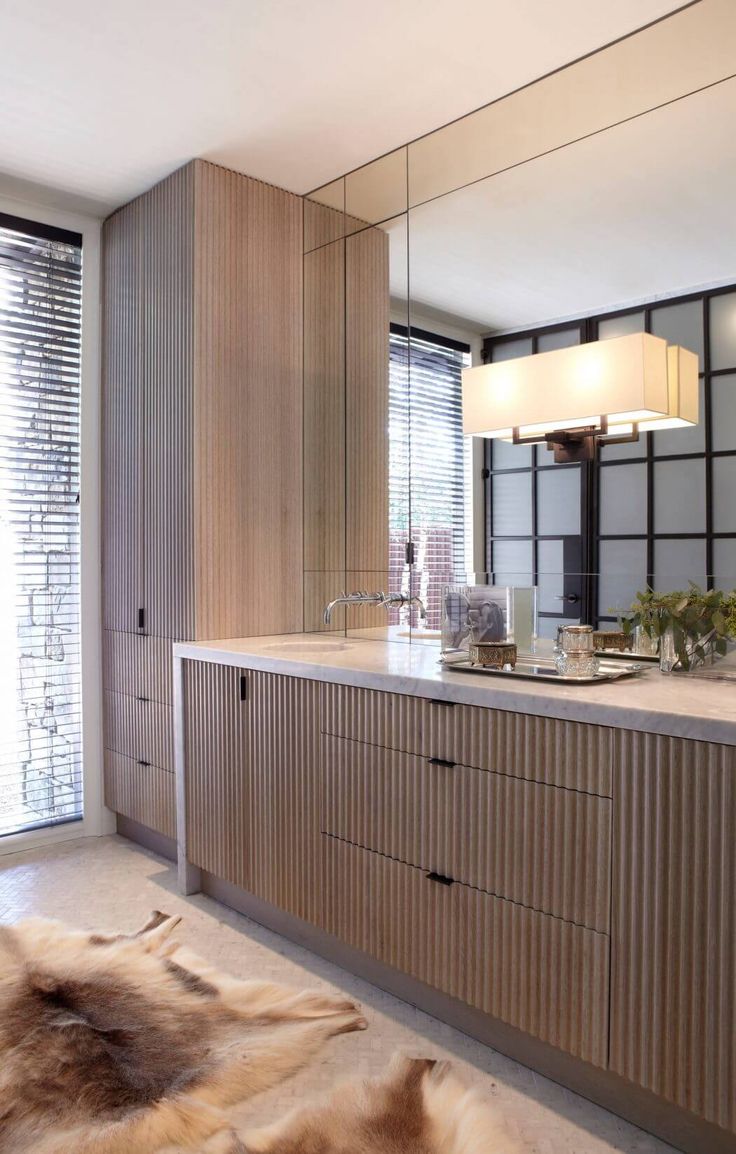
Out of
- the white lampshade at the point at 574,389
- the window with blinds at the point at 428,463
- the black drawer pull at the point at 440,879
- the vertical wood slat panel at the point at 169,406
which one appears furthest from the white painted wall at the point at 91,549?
the black drawer pull at the point at 440,879

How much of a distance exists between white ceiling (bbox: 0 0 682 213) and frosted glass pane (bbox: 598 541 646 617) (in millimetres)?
1311

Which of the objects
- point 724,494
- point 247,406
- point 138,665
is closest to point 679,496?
point 724,494

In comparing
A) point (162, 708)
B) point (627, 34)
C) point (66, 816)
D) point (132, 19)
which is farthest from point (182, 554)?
point (627, 34)

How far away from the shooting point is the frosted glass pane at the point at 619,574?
2008 millimetres

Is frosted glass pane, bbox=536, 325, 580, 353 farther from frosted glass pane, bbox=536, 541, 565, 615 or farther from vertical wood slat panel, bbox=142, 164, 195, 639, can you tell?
vertical wood slat panel, bbox=142, 164, 195, 639

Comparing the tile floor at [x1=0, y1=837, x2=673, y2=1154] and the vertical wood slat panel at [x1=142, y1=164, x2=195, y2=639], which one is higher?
the vertical wood slat panel at [x1=142, y1=164, x2=195, y2=639]

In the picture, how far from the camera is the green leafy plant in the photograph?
1845 mm

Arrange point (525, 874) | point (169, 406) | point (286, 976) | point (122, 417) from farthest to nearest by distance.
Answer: point (122, 417), point (169, 406), point (286, 976), point (525, 874)

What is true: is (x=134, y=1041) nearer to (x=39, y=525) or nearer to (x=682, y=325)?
(x=39, y=525)

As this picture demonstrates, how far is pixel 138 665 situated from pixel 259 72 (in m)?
1.99

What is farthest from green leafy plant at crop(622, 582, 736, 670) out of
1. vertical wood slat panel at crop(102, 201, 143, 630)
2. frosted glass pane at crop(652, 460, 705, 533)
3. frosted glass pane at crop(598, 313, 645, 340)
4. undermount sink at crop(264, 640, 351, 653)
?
vertical wood slat panel at crop(102, 201, 143, 630)

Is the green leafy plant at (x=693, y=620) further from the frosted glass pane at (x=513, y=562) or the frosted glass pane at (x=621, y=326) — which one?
the frosted glass pane at (x=621, y=326)

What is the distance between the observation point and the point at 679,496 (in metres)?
1.95

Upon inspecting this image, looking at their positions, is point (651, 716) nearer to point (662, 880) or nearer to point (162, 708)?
point (662, 880)
